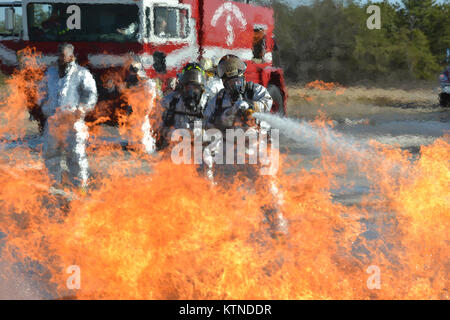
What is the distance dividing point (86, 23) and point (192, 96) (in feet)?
14.3

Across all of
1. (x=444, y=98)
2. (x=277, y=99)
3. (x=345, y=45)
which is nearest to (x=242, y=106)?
(x=277, y=99)

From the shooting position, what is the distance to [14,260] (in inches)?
189

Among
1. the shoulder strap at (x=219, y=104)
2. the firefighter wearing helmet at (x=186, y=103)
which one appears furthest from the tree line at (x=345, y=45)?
the shoulder strap at (x=219, y=104)

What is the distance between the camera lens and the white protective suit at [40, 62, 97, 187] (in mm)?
6398

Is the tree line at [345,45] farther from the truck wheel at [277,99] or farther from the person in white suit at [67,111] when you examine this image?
the person in white suit at [67,111]

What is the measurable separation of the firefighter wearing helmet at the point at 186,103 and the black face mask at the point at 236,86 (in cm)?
93

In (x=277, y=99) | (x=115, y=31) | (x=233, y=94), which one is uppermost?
(x=115, y=31)

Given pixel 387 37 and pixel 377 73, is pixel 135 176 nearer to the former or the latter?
pixel 377 73

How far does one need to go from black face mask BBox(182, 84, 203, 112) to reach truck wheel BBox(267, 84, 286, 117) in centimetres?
730

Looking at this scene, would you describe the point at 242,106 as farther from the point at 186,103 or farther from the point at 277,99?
the point at 277,99

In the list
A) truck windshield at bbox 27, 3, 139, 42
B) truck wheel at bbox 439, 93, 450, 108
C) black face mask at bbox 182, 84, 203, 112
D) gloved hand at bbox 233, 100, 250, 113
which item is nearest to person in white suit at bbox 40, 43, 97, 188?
black face mask at bbox 182, 84, 203, 112

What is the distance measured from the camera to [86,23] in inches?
386

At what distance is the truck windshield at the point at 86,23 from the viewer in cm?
970
